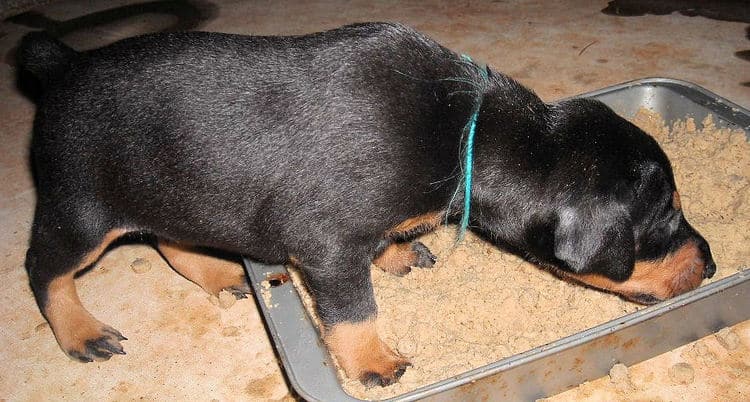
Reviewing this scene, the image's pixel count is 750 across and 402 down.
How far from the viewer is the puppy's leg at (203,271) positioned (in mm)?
4391

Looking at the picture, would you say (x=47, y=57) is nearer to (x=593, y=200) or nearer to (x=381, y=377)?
(x=381, y=377)

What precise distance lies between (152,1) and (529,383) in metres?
7.27

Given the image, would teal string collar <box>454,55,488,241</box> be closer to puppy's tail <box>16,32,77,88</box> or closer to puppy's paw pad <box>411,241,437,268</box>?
puppy's paw pad <box>411,241,437,268</box>

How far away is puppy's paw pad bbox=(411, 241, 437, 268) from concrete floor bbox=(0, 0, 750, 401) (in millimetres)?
1032

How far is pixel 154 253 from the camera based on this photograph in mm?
4816

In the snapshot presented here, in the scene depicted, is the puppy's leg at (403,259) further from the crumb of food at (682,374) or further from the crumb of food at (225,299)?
the crumb of food at (682,374)

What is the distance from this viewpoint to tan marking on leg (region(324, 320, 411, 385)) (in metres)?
3.40

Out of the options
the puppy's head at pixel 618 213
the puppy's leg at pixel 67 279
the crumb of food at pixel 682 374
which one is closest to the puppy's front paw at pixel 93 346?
the puppy's leg at pixel 67 279

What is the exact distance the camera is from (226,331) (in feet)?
13.7

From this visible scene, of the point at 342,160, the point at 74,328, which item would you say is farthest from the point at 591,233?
the point at 74,328

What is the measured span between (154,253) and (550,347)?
9.33ft

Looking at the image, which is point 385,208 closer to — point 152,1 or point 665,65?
point 665,65

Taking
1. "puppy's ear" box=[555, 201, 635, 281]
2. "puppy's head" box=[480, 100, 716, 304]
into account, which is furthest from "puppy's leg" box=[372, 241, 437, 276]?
"puppy's ear" box=[555, 201, 635, 281]

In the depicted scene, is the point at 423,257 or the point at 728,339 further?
the point at 423,257
